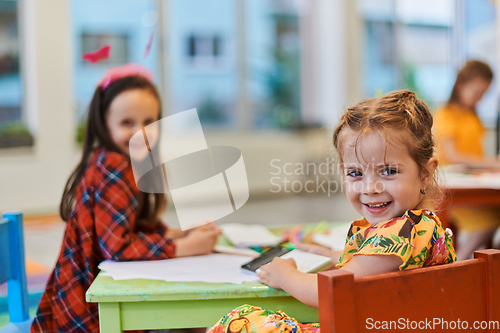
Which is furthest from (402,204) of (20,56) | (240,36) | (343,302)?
(240,36)

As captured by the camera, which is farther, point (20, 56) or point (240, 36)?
point (240, 36)

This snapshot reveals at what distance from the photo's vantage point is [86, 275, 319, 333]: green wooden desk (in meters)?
0.83

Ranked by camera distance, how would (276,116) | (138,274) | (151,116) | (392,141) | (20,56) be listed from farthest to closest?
1. (276,116)
2. (20,56)
3. (151,116)
4. (138,274)
5. (392,141)

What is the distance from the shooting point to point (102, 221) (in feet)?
3.51

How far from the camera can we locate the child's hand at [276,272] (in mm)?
837

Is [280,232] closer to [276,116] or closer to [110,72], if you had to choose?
[110,72]

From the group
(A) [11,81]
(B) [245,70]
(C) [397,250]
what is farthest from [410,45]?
(C) [397,250]

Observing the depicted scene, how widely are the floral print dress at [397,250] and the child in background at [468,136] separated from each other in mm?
1640

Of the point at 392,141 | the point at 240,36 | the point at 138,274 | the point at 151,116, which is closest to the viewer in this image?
the point at 392,141

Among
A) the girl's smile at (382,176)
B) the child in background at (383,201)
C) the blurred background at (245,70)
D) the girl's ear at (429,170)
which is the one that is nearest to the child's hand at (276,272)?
the child in background at (383,201)

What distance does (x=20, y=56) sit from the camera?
4.11 meters

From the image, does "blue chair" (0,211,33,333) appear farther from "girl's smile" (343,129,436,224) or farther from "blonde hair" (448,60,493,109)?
"blonde hair" (448,60,493,109)

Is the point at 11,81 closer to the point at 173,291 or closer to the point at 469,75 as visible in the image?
the point at 469,75

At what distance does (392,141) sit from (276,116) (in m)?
4.82
